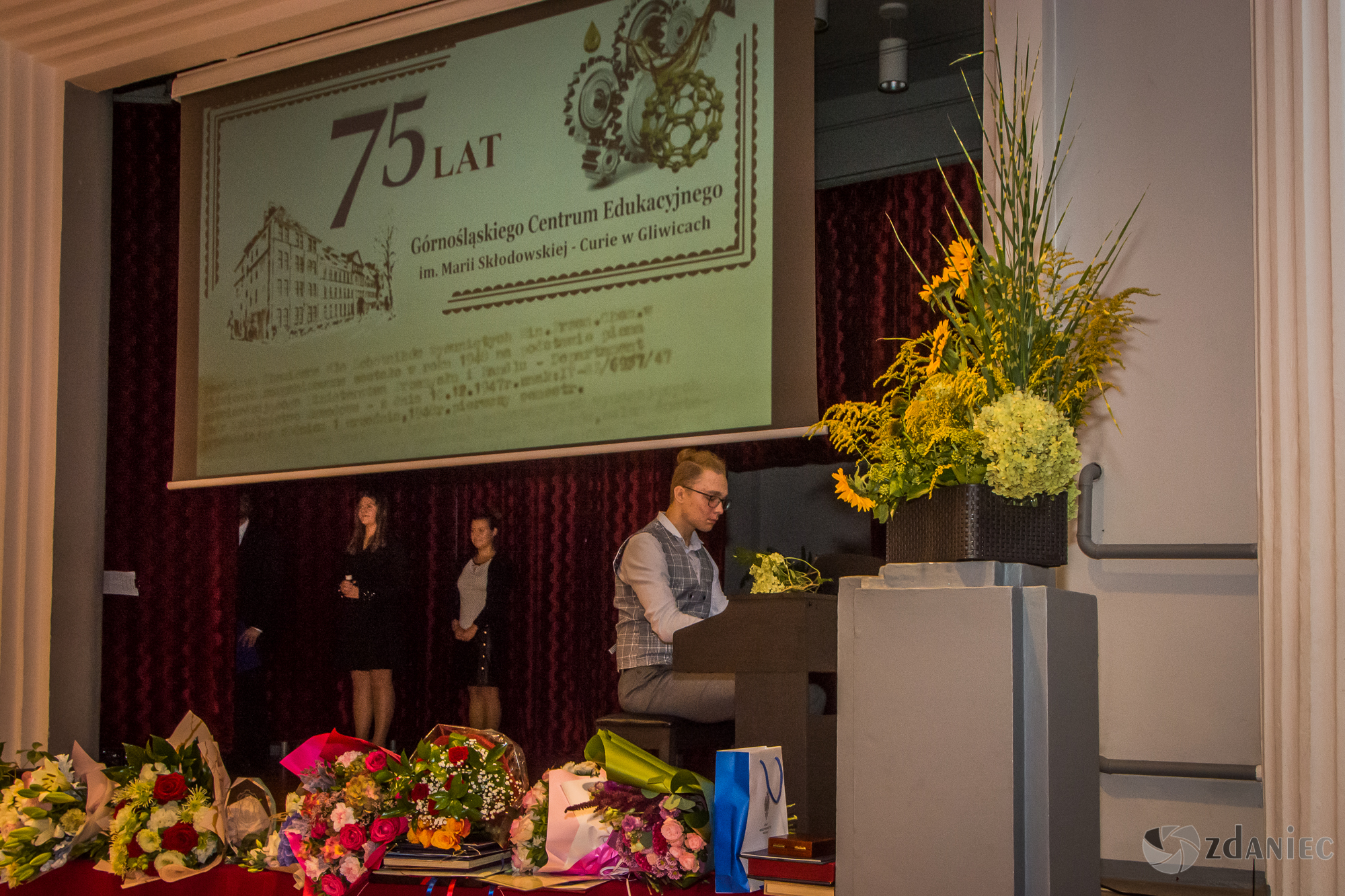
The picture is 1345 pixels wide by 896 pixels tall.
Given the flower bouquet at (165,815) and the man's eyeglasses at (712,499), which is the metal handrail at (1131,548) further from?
the flower bouquet at (165,815)

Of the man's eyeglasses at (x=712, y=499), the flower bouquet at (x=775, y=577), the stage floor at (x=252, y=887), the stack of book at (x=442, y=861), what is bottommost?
the stage floor at (x=252, y=887)

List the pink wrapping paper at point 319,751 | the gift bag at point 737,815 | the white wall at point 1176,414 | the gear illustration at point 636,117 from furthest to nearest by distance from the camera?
the gear illustration at point 636,117 < the white wall at point 1176,414 < the pink wrapping paper at point 319,751 < the gift bag at point 737,815

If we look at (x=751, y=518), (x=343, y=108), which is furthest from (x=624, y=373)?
(x=751, y=518)

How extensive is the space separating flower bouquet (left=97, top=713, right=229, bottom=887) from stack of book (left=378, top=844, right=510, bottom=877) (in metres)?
0.51

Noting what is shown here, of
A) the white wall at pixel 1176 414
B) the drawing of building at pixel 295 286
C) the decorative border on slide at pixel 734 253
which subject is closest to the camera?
the white wall at pixel 1176 414

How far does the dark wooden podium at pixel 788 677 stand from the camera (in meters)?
2.32

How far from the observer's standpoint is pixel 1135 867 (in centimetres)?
294

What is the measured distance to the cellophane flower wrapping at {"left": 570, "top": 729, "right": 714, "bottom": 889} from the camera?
7.13 feet

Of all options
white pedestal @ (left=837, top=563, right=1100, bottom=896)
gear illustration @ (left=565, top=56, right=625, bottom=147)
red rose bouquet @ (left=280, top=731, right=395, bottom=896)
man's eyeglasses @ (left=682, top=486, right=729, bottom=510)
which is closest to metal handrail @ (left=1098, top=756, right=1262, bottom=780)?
white pedestal @ (left=837, top=563, right=1100, bottom=896)

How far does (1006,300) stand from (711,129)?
178cm

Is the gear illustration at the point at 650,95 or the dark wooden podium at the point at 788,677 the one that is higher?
the gear illustration at the point at 650,95

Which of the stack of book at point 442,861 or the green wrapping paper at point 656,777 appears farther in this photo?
the stack of book at point 442,861

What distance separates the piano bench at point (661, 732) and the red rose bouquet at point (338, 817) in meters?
0.78

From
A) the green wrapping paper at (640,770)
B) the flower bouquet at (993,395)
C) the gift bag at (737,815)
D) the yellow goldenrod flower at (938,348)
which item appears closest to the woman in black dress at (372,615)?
the green wrapping paper at (640,770)
